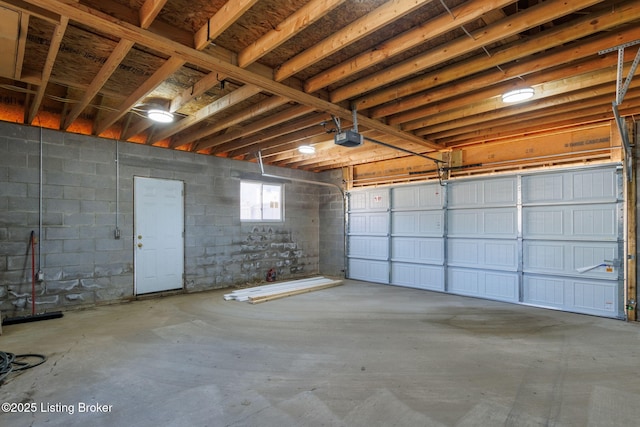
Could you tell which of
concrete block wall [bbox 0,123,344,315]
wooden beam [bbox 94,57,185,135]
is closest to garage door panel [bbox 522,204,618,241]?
concrete block wall [bbox 0,123,344,315]

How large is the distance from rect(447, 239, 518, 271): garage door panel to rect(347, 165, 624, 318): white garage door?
Result: 0.02 m

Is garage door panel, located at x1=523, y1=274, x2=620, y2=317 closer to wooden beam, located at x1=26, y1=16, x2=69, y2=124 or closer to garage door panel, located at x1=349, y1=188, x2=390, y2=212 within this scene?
garage door panel, located at x1=349, y1=188, x2=390, y2=212

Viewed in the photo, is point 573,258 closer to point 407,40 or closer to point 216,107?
point 407,40

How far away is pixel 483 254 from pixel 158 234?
226 inches

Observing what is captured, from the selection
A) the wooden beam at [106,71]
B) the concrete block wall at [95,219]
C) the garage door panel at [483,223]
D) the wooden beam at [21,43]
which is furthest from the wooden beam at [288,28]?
the garage door panel at [483,223]

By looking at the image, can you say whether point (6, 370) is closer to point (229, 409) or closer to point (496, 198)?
point (229, 409)

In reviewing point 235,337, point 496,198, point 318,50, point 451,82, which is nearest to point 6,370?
point 235,337

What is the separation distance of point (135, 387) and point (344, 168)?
6.25 meters

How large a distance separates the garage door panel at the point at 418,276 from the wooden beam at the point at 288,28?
5079 millimetres

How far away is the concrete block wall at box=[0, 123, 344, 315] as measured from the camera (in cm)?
434

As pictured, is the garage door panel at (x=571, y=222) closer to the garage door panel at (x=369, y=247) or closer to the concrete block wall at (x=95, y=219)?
the garage door panel at (x=369, y=247)

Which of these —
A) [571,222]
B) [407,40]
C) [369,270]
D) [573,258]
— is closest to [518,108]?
[571,222]

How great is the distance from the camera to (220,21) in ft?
7.69

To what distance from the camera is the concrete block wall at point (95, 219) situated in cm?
434
